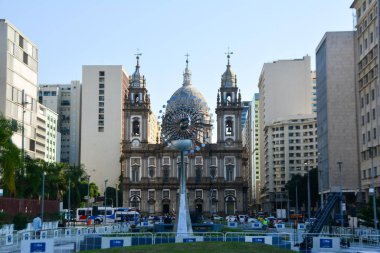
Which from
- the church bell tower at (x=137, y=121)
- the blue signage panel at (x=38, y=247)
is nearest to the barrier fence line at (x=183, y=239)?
the blue signage panel at (x=38, y=247)

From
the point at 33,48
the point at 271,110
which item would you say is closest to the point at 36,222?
the point at 33,48

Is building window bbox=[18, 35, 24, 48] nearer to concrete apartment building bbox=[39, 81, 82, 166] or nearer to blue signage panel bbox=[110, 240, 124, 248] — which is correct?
blue signage panel bbox=[110, 240, 124, 248]

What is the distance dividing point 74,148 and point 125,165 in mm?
55367

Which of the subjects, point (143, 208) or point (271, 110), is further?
point (271, 110)

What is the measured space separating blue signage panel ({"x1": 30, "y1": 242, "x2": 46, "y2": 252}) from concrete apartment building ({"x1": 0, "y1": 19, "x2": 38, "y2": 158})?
61.9 meters

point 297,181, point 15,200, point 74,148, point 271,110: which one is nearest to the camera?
point 15,200

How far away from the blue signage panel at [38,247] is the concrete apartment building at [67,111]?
155 m

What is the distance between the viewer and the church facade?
127875mm

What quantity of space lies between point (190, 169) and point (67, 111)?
66.0 meters

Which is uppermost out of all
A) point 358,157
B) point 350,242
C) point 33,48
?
point 33,48

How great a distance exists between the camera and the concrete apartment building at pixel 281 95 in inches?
6471

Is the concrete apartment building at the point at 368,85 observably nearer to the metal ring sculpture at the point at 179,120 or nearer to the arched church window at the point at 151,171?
the metal ring sculpture at the point at 179,120

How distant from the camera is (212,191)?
128125 millimetres

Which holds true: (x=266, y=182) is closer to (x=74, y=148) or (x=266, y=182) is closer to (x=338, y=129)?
(x=74, y=148)
